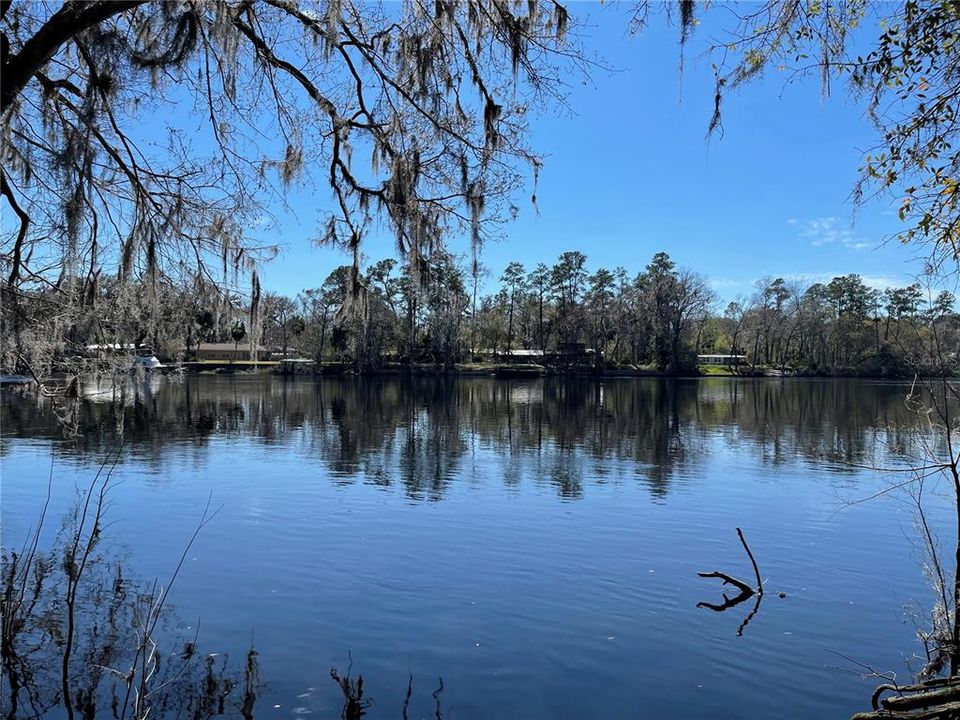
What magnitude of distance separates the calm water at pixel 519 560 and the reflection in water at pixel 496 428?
251mm

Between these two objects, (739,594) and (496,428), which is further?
(496,428)

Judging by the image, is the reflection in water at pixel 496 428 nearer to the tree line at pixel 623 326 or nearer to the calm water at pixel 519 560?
the calm water at pixel 519 560

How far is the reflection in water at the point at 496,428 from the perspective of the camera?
1981 centimetres

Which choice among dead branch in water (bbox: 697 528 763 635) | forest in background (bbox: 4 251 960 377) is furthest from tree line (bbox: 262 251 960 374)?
dead branch in water (bbox: 697 528 763 635)

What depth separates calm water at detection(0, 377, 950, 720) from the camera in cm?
685

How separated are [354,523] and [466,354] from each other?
72425 millimetres

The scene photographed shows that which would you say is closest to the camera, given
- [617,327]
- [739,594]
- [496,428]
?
[739,594]

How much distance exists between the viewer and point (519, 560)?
1071 cm

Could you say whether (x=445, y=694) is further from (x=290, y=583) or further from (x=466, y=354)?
(x=466, y=354)

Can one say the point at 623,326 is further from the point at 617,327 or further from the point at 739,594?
the point at 739,594

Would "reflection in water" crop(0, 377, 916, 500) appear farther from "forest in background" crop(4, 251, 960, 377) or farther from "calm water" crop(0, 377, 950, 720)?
"forest in background" crop(4, 251, 960, 377)

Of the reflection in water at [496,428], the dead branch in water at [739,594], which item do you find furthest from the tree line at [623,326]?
the dead branch in water at [739,594]

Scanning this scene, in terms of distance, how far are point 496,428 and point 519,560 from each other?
61.9ft

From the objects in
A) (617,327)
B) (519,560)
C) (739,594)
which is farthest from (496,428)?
(617,327)
